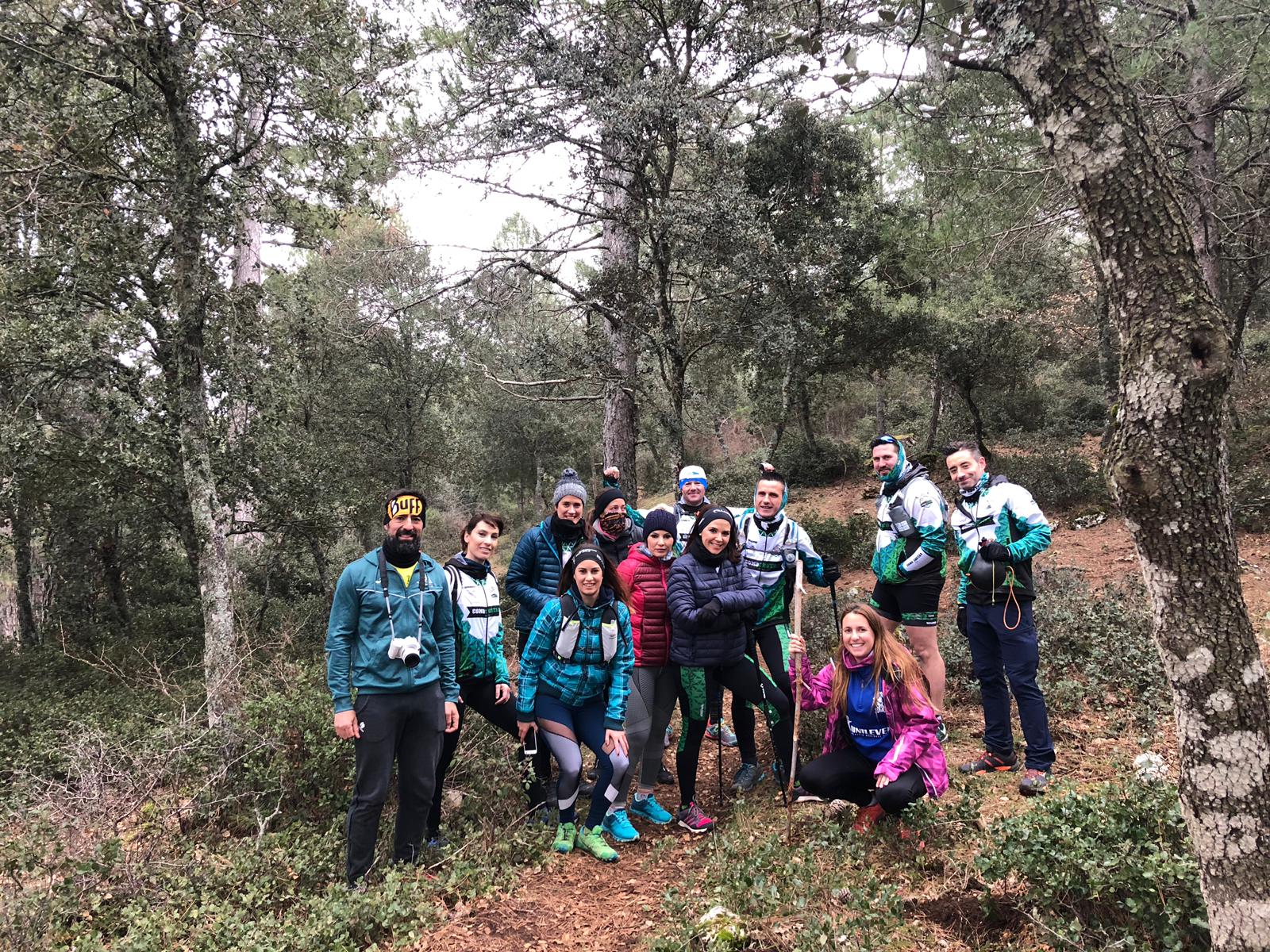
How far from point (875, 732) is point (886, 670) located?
1.20ft

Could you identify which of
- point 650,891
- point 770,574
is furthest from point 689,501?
point 650,891

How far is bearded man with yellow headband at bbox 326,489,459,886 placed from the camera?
3.70 metres

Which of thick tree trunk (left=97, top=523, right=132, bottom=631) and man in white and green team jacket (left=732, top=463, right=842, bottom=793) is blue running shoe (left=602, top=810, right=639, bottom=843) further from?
thick tree trunk (left=97, top=523, right=132, bottom=631)

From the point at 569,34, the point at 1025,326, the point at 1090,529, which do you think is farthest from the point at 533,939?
the point at 1025,326

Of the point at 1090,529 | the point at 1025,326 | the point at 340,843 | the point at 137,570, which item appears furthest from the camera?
the point at 1025,326

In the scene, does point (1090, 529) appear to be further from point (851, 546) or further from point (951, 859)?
point (951, 859)

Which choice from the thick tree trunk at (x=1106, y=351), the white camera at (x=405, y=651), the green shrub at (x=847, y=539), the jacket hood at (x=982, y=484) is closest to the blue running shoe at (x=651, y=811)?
the white camera at (x=405, y=651)

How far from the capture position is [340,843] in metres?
4.25

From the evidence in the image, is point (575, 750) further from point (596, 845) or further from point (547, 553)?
point (547, 553)

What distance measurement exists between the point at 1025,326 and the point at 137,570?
1882cm

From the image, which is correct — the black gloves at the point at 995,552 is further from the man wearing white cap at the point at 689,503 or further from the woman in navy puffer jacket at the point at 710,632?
the man wearing white cap at the point at 689,503

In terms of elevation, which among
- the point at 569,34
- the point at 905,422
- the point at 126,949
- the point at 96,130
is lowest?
the point at 126,949

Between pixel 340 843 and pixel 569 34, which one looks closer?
pixel 340 843

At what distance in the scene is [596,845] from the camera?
4.02 meters
